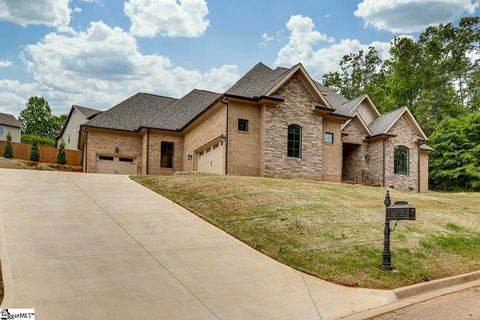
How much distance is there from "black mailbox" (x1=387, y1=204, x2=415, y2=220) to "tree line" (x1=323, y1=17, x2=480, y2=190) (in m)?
34.8

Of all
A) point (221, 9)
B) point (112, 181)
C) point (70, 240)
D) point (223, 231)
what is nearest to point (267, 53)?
point (221, 9)

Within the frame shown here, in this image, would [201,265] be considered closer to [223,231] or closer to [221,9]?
[223,231]

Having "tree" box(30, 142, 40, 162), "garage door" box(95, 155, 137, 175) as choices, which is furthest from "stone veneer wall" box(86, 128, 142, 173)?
"tree" box(30, 142, 40, 162)

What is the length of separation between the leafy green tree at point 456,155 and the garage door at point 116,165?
28.4 meters

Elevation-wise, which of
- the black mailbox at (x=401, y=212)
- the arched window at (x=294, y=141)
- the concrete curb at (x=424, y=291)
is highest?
the arched window at (x=294, y=141)

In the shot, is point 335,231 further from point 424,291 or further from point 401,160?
point 401,160

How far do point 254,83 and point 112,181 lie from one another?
32.0 feet

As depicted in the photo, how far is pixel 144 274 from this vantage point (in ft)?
19.5

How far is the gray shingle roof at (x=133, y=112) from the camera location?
26.1 m

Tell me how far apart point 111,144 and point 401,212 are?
22606 mm

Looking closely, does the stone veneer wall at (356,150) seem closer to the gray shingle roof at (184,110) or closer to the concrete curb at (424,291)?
the gray shingle roof at (184,110)

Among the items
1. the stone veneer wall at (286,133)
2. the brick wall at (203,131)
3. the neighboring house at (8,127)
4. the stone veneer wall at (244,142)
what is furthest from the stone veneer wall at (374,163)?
the neighboring house at (8,127)

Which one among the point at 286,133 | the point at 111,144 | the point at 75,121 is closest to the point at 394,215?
the point at 286,133

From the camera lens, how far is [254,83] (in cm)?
2130
